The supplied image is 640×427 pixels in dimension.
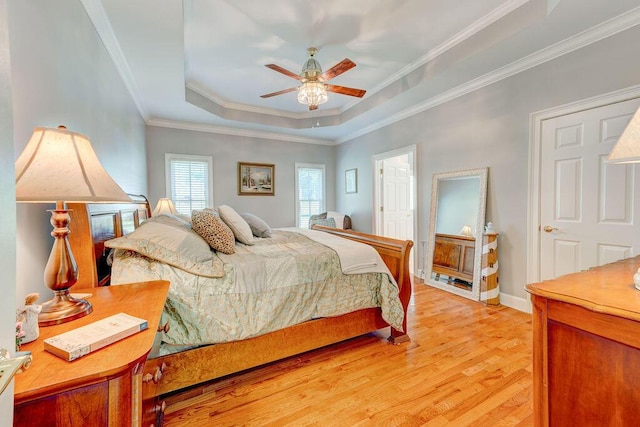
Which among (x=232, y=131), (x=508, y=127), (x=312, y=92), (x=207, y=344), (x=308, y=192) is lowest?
(x=207, y=344)

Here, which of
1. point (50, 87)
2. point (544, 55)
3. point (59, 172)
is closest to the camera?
point (59, 172)

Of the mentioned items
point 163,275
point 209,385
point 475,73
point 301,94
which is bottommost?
point 209,385

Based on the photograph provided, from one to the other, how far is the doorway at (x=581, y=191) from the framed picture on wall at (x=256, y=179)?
4110 mm

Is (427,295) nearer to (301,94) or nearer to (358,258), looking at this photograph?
(358,258)

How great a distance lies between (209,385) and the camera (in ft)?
5.73

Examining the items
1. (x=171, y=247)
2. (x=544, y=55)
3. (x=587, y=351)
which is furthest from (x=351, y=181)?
(x=587, y=351)

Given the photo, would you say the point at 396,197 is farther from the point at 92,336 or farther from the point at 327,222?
the point at 92,336

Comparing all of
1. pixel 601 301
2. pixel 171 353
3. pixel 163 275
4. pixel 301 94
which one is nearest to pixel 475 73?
pixel 301 94

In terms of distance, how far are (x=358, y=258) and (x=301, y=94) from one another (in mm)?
1755

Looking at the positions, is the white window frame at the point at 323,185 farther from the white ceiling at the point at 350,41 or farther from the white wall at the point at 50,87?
the white wall at the point at 50,87

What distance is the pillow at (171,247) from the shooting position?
152cm

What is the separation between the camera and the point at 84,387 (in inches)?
24.9

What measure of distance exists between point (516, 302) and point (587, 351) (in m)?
2.31

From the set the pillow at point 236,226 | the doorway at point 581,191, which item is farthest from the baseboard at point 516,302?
the pillow at point 236,226
